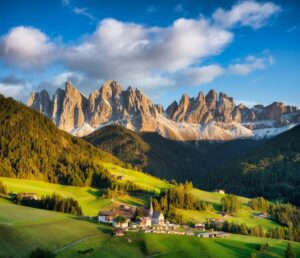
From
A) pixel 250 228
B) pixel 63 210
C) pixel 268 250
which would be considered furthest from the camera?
pixel 250 228

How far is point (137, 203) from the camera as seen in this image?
195m

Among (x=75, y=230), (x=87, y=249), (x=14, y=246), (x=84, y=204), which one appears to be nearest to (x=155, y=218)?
(x=84, y=204)

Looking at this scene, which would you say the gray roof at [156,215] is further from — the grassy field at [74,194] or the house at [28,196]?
the house at [28,196]

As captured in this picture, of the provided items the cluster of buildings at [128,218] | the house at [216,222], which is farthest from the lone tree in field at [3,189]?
the house at [216,222]

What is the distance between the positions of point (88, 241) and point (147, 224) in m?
38.2

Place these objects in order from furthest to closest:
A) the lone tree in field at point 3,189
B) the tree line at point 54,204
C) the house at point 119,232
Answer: the lone tree in field at point 3,189, the tree line at point 54,204, the house at point 119,232

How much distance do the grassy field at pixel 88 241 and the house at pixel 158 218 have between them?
84.9 feet

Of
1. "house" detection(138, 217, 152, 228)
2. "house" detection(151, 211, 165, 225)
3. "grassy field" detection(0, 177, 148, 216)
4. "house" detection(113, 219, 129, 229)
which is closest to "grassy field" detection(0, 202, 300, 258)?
"house" detection(113, 219, 129, 229)

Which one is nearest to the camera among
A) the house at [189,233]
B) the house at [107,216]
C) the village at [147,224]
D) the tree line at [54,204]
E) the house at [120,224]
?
the house at [120,224]

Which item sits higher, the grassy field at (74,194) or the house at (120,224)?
the grassy field at (74,194)

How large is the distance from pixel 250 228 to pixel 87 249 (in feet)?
258

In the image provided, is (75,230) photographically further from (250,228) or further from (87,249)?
(250,228)

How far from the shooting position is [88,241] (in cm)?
11131

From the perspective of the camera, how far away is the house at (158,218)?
156475 millimetres
